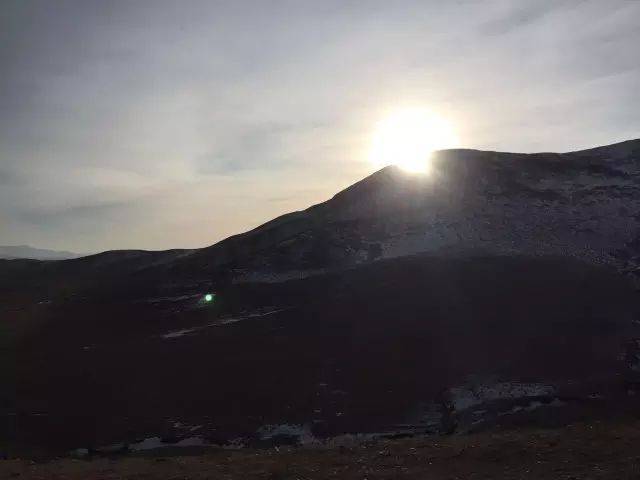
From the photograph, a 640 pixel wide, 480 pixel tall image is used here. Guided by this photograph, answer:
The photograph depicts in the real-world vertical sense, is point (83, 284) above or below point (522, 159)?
below

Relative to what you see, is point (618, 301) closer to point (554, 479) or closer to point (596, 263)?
point (596, 263)

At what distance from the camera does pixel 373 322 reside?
37250 mm

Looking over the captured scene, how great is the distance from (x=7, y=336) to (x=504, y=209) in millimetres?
48071

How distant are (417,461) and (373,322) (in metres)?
19.2

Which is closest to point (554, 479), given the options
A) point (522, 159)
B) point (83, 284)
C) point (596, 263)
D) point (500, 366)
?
point (500, 366)

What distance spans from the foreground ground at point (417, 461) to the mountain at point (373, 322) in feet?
7.88

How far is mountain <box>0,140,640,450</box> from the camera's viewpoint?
998 inches

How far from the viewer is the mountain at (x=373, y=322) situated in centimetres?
2536

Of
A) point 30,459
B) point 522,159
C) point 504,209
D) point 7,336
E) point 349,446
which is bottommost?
point 349,446

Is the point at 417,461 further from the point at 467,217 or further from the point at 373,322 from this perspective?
the point at 467,217

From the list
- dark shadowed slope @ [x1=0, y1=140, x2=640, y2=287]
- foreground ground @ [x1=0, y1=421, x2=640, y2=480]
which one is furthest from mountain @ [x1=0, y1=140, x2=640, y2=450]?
foreground ground @ [x1=0, y1=421, x2=640, y2=480]

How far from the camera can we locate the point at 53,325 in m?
47.2

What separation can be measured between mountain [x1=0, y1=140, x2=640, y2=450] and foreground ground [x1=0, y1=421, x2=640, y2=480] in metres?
2.40

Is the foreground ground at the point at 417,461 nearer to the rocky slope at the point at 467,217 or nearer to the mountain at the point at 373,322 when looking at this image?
the mountain at the point at 373,322
